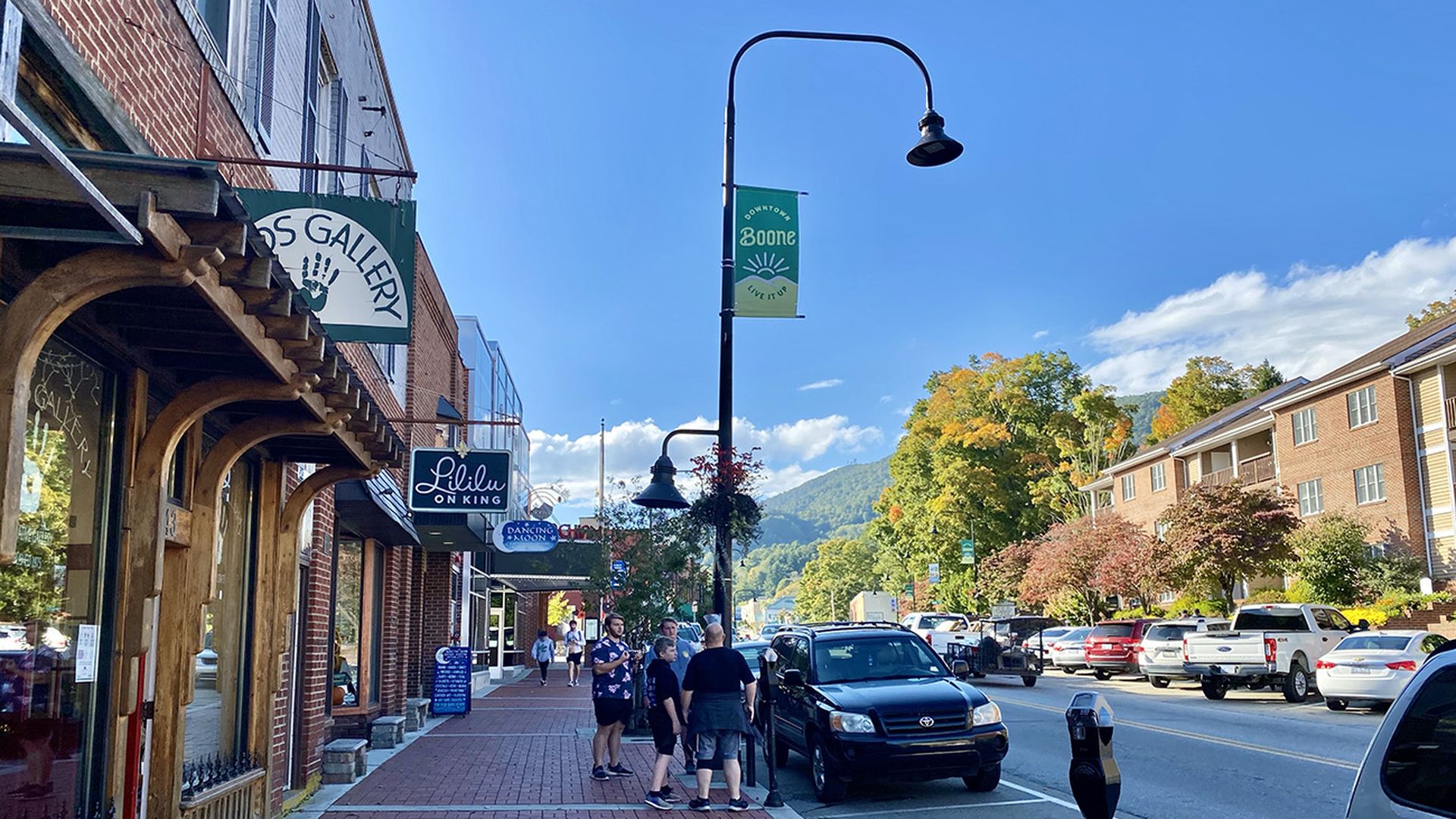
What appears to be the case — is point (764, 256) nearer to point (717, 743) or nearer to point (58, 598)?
point (717, 743)

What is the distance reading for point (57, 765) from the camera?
19.1 feet

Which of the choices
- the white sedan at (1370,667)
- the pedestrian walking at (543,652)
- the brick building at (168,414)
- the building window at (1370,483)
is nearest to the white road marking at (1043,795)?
the brick building at (168,414)

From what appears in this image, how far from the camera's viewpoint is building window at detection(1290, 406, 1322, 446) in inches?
1615

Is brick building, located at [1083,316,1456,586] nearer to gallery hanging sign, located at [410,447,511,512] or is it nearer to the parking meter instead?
gallery hanging sign, located at [410,447,511,512]

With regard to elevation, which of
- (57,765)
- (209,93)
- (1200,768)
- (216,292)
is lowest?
(1200,768)

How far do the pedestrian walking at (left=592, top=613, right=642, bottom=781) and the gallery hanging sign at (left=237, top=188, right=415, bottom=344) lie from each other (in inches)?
203

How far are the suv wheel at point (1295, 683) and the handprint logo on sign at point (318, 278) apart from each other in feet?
69.4

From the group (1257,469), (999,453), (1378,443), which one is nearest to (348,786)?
(1378,443)

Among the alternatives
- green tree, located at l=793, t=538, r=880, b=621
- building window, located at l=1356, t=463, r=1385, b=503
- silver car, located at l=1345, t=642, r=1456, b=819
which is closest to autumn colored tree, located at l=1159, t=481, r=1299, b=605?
building window, located at l=1356, t=463, r=1385, b=503

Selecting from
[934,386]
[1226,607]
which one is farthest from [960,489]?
[1226,607]

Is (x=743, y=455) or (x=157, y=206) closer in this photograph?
(x=157, y=206)

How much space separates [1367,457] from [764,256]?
31744mm

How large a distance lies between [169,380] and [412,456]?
31.7ft

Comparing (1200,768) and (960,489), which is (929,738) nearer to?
(1200,768)
